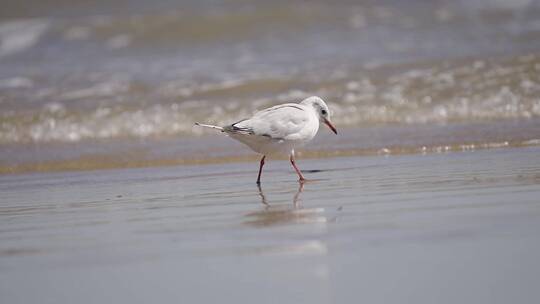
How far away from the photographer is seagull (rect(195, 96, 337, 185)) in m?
6.55

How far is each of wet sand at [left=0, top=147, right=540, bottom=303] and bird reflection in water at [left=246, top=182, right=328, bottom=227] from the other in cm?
1

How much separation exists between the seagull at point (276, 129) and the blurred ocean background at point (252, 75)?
149 centimetres

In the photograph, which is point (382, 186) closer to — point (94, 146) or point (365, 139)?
point (365, 139)

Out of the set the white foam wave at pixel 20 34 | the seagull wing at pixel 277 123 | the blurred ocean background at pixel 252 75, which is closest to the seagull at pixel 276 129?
the seagull wing at pixel 277 123

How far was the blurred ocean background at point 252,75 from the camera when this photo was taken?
9.29 metres

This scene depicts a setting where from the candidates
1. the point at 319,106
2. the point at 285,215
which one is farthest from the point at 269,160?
the point at 285,215

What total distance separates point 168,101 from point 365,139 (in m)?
3.76

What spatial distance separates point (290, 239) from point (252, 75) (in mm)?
8760

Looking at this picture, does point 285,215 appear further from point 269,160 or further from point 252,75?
point 252,75

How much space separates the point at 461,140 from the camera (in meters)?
8.20

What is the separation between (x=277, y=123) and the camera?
21.7ft

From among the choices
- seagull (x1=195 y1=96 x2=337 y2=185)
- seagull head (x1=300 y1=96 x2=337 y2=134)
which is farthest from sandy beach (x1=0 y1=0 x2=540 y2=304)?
seagull head (x1=300 y1=96 x2=337 y2=134)

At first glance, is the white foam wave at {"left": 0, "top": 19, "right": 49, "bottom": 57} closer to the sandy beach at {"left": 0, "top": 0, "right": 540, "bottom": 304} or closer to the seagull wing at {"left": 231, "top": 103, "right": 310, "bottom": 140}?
the sandy beach at {"left": 0, "top": 0, "right": 540, "bottom": 304}

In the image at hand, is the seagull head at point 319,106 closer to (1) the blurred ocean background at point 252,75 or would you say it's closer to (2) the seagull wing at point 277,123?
(2) the seagull wing at point 277,123
